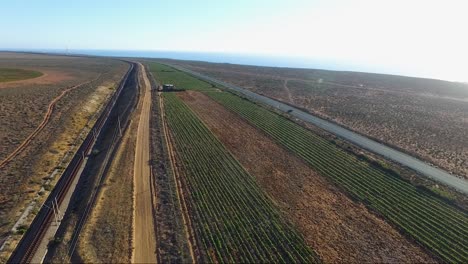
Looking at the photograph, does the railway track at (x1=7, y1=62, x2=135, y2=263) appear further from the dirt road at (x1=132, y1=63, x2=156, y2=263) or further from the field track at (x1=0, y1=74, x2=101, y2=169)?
the dirt road at (x1=132, y1=63, x2=156, y2=263)

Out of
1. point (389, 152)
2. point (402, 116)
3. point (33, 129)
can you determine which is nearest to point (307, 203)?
point (389, 152)

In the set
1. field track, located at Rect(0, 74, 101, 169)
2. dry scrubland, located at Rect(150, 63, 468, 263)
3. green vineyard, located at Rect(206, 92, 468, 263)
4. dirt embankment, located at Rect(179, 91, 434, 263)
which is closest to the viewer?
dirt embankment, located at Rect(179, 91, 434, 263)

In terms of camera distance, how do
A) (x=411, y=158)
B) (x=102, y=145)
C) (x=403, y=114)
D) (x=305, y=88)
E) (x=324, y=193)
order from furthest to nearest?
(x=305, y=88)
(x=403, y=114)
(x=102, y=145)
(x=411, y=158)
(x=324, y=193)

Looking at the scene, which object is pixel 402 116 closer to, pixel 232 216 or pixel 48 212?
pixel 232 216

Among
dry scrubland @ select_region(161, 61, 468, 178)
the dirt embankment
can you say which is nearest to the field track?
the dirt embankment

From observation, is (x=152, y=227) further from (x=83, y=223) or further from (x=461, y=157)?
(x=461, y=157)

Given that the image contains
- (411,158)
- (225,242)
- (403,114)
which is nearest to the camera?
(225,242)

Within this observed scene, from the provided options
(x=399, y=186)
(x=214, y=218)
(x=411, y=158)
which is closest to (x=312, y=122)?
(x=411, y=158)
